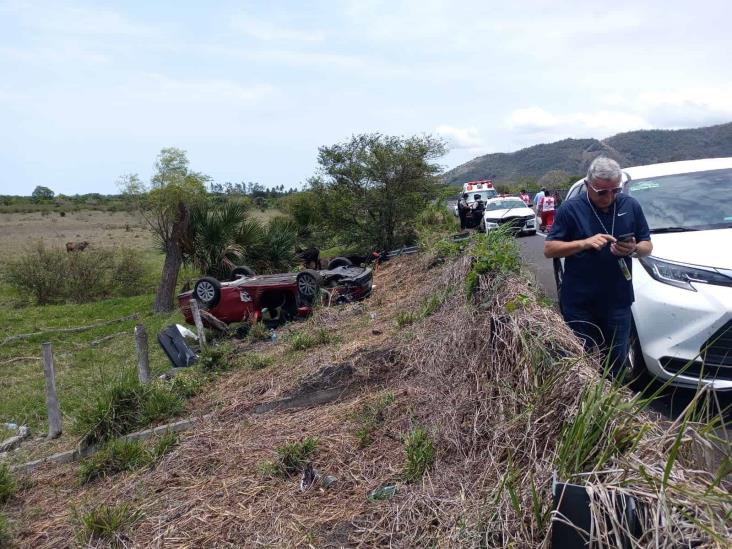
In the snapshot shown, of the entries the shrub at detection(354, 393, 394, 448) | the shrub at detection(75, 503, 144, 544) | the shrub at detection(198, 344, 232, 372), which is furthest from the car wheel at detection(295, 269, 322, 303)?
the shrub at detection(75, 503, 144, 544)

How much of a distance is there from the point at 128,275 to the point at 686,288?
22506 mm

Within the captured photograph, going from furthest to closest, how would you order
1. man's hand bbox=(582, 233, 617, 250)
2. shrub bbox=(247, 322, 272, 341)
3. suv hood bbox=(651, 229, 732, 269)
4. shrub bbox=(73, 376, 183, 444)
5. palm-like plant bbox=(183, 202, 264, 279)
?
palm-like plant bbox=(183, 202, 264, 279)
shrub bbox=(247, 322, 272, 341)
shrub bbox=(73, 376, 183, 444)
suv hood bbox=(651, 229, 732, 269)
man's hand bbox=(582, 233, 617, 250)

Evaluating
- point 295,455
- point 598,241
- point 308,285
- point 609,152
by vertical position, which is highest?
point 609,152

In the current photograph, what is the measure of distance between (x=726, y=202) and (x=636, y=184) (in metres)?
0.76

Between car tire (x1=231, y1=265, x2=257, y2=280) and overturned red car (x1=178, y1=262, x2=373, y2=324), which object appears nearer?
overturned red car (x1=178, y1=262, x2=373, y2=324)

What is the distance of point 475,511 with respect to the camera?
265 cm

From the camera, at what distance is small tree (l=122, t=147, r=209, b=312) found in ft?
53.8

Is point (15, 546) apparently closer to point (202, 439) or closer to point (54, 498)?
point (54, 498)

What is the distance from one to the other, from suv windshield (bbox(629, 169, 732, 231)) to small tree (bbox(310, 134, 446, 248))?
12.6m

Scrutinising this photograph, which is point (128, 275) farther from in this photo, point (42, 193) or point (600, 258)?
point (42, 193)

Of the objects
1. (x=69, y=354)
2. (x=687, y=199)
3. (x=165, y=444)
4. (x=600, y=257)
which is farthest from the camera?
(x=69, y=354)

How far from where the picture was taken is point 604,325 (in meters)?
3.99

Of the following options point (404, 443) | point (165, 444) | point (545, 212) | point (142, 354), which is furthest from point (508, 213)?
point (404, 443)

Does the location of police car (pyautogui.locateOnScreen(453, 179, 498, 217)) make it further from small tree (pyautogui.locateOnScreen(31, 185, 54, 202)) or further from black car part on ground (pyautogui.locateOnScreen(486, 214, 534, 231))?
small tree (pyautogui.locateOnScreen(31, 185, 54, 202))
